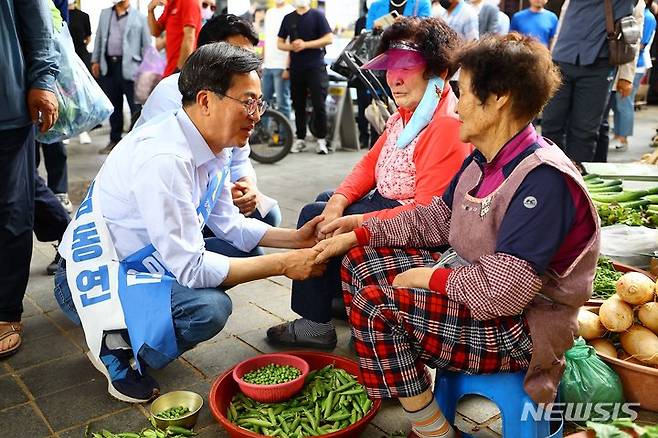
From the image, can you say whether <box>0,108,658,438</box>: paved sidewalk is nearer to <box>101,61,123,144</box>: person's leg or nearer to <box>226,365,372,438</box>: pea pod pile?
<box>226,365,372,438</box>: pea pod pile

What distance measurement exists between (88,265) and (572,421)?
2070 millimetres

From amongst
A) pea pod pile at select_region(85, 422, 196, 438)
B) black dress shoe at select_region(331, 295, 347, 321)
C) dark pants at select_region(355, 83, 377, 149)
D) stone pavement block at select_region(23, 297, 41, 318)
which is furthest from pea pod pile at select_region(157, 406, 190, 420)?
dark pants at select_region(355, 83, 377, 149)

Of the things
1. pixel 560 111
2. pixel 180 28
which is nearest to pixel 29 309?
pixel 180 28

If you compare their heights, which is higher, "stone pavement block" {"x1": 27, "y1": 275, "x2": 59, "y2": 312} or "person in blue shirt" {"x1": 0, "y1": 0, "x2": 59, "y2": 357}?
"person in blue shirt" {"x1": 0, "y1": 0, "x2": 59, "y2": 357}

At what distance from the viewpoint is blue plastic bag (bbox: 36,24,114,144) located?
364 cm

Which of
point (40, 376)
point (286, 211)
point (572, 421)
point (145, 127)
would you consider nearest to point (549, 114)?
point (286, 211)

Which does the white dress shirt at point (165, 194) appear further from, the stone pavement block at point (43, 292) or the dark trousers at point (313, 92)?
the dark trousers at point (313, 92)

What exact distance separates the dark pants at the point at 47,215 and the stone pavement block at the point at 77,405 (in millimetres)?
1314

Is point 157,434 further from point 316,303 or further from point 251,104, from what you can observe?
point 251,104

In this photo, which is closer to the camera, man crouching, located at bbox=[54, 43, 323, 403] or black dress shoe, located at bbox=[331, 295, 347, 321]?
man crouching, located at bbox=[54, 43, 323, 403]

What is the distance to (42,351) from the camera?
3.15 metres

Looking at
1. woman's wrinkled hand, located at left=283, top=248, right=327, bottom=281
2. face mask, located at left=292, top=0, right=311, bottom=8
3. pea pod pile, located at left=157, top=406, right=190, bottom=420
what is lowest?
pea pod pile, located at left=157, top=406, right=190, bottom=420

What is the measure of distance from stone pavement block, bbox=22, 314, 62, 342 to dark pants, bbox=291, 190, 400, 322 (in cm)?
134

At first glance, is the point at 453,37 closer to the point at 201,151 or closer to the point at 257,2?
the point at 201,151
